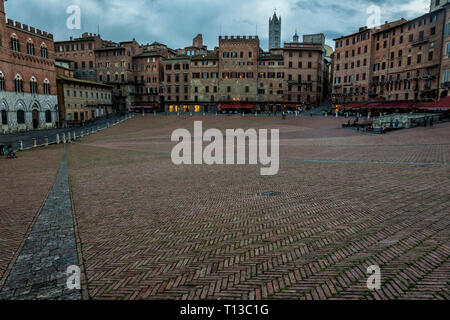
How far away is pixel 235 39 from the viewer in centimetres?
6981

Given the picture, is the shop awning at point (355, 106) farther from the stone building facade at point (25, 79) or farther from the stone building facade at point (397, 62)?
the stone building facade at point (25, 79)

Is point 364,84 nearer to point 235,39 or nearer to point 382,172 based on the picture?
point 235,39

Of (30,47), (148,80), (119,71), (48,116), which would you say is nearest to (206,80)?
(148,80)

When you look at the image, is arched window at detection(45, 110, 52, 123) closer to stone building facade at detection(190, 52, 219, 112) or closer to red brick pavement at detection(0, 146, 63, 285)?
stone building facade at detection(190, 52, 219, 112)

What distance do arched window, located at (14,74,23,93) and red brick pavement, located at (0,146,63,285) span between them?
28262 mm

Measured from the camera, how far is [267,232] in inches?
307

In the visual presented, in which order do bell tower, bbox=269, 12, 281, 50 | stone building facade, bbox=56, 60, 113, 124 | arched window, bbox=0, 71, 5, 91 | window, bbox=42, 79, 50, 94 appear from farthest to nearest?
bell tower, bbox=269, 12, 281, 50 < stone building facade, bbox=56, 60, 113, 124 < window, bbox=42, 79, 50, 94 < arched window, bbox=0, 71, 5, 91

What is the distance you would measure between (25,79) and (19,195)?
41839mm

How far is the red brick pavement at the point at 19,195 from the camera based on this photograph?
24.8 ft

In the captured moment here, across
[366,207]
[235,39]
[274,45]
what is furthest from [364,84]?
[274,45]

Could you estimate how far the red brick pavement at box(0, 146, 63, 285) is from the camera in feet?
24.8

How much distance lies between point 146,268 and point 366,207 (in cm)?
676

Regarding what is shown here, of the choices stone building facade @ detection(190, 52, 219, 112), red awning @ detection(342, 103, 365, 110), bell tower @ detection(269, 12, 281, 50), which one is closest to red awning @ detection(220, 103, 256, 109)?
stone building facade @ detection(190, 52, 219, 112)

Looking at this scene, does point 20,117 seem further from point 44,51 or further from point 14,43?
point 44,51
